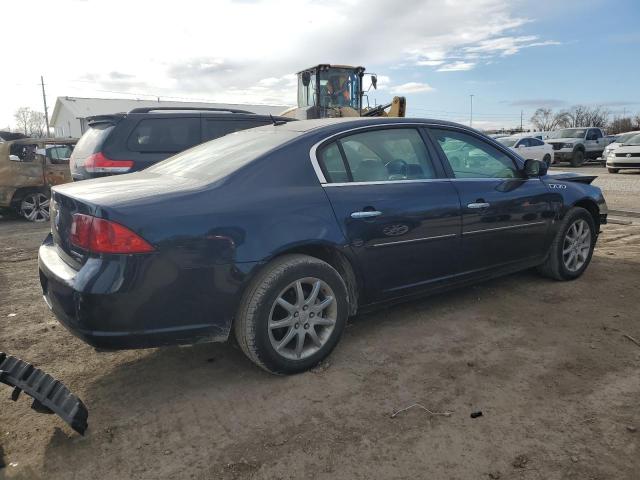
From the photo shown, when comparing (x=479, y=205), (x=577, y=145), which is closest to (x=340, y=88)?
(x=479, y=205)

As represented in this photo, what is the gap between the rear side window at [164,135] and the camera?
6.56 meters

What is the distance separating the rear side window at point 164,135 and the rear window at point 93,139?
1.08 feet

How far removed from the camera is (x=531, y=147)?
2064 cm

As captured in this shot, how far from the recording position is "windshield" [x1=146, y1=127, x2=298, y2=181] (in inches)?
125

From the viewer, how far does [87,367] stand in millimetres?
3285

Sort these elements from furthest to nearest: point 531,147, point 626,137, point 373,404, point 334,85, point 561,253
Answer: point 531,147, point 626,137, point 334,85, point 561,253, point 373,404

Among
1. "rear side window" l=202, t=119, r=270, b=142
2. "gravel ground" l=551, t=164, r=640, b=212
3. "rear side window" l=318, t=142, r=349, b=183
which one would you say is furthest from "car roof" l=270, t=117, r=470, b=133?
"gravel ground" l=551, t=164, r=640, b=212

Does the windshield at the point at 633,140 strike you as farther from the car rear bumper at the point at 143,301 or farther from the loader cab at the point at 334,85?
the car rear bumper at the point at 143,301

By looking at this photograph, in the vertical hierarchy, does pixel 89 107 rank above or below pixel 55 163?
above

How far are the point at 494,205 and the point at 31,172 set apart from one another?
29.3ft

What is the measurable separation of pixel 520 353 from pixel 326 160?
1.82 meters

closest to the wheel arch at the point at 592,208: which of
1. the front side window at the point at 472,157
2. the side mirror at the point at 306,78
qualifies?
the front side window at the point at 472,157

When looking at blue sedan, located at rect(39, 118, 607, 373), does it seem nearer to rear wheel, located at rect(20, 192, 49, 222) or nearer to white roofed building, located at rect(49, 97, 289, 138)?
rear wheel, located at rect(20, 192, 49, 222)

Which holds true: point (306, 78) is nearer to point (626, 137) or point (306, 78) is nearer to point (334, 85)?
point (334, 85)
